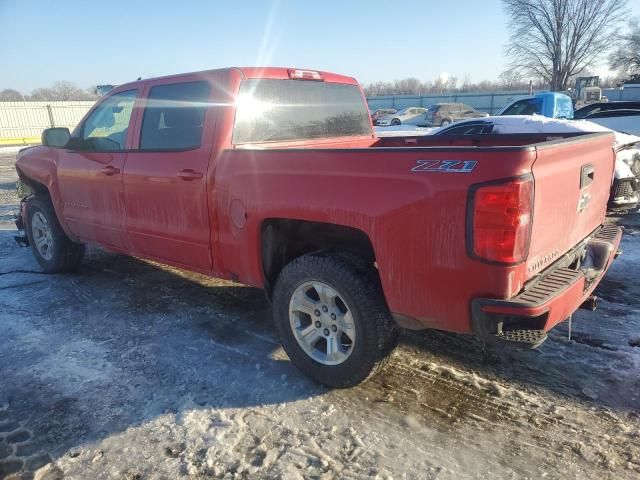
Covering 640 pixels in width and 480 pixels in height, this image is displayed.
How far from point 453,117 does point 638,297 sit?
2565 cm

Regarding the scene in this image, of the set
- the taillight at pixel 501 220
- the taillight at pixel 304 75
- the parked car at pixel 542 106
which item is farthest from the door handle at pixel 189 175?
the parked car at pixel 542 106

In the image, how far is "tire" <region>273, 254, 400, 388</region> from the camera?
277cm

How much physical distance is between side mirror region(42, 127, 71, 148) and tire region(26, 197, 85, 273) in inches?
28.5

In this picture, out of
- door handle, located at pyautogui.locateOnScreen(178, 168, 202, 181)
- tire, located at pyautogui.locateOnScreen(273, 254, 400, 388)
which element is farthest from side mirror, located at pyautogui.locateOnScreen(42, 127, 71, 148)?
tire, located at pyautogui.locateOnScreen(273, 254, 400, 388)

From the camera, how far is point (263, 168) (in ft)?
10.1

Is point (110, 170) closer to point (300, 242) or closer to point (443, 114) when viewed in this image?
point (300, 242)

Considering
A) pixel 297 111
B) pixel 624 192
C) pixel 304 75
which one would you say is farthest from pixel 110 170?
pixel 624 192

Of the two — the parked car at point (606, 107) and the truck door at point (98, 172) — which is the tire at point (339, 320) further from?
the parked car at point (606, 107)

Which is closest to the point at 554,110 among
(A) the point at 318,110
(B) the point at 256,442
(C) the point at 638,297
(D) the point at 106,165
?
(C) the point at 638,297

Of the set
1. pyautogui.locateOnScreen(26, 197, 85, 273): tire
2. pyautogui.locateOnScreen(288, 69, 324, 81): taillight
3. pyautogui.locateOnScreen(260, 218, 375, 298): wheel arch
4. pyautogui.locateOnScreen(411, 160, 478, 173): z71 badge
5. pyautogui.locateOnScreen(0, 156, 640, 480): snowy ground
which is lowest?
pyautogui.locateOnScreen(0, 156, 640, 480): snowy ground

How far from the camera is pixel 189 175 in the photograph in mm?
3549

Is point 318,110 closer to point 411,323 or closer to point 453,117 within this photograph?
point 411,323

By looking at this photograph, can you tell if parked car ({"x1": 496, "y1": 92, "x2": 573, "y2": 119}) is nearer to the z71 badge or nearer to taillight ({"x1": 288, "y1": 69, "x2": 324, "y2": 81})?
taillight ({"x1": 288, "y1": 69, "x2": 324, "y2": 81})

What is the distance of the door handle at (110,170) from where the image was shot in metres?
4.24
